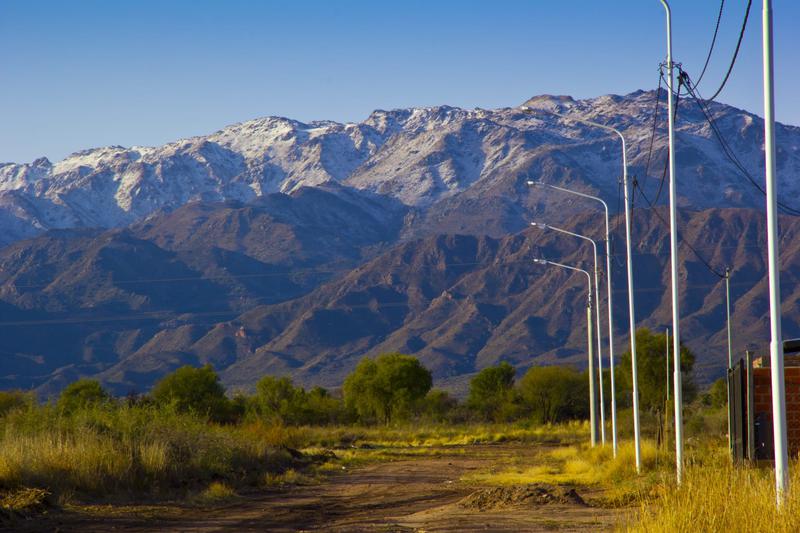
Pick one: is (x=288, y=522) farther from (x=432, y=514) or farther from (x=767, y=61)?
(x=767, y=61)

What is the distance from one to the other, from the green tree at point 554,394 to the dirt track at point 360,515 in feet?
213

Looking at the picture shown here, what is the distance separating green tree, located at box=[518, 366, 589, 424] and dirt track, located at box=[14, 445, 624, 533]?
64.8 metres

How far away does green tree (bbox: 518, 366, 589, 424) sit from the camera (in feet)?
323

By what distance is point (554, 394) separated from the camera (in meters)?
98.3

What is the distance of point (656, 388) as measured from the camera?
8588 centimetres

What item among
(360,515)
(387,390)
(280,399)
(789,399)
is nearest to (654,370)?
(387,390)

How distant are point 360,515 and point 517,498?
3245 mm

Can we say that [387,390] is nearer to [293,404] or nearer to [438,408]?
[438,408]

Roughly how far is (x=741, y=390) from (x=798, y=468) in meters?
9.83

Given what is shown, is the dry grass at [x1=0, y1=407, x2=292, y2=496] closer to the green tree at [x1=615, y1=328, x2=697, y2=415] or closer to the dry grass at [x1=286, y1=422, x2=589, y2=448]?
the dry grass at [x1=286, y1=422, x2=589, y2=448]

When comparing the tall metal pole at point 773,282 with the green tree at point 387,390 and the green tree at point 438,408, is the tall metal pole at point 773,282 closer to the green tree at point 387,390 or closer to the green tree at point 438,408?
the green tree at point 438,408

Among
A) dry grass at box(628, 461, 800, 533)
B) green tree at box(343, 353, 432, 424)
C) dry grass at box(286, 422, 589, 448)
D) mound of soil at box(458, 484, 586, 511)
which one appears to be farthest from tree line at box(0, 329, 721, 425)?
dry grass at box(628, 461, 800, 533)

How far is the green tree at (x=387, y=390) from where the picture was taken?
98688 mm

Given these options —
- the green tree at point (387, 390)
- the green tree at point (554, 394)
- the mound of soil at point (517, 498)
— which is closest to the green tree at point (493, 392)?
the green tree at point (554, 394)
